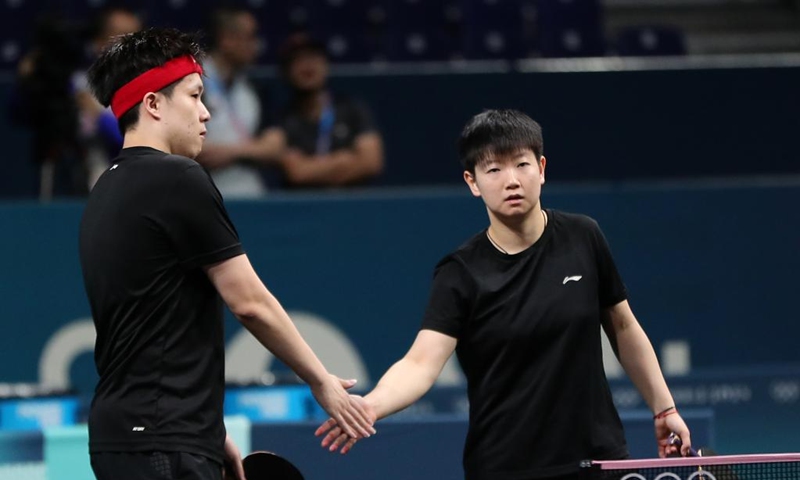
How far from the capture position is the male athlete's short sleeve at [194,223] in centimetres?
334

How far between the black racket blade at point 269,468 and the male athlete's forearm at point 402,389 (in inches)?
13.5

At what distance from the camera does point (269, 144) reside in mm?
7668

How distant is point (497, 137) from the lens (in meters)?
3.76

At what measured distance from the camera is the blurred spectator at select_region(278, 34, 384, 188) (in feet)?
25.5

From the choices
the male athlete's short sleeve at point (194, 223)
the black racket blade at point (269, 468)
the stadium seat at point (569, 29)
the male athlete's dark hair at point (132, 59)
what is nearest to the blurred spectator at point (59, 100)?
the stadium seat at point (569, 29)

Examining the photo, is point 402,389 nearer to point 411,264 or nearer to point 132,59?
point 132,59

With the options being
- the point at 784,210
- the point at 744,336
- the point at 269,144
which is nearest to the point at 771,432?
the point at 744,336

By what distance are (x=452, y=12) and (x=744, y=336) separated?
11.7ft

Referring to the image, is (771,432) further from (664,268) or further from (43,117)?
(43,117)

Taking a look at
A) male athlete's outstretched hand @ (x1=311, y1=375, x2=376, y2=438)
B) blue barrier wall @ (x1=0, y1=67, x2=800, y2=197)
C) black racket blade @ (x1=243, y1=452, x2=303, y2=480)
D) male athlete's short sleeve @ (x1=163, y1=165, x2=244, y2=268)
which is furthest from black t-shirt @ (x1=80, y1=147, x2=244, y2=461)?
blue barrier wall @ (x1=0, y1=67, x2=800, y2=197)

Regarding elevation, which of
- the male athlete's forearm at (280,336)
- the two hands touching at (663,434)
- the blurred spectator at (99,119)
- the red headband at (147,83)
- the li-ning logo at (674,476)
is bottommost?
the li-ning logo at (674,476)

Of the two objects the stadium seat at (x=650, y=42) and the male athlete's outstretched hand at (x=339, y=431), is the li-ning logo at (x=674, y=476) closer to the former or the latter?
the male athlete's outstretched hand at (x=339, y=431)

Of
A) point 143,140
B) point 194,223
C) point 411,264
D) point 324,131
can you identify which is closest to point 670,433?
point 194,223

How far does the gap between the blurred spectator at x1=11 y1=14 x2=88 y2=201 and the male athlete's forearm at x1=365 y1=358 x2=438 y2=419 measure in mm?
4394
